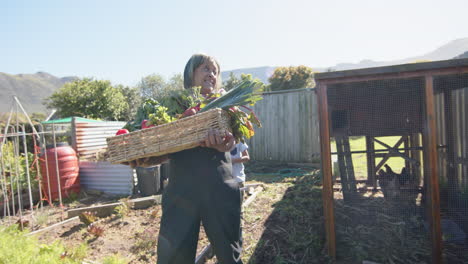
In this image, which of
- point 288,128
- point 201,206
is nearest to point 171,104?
point 201,206

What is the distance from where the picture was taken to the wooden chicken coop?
297 cm

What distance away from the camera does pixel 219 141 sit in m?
1.64

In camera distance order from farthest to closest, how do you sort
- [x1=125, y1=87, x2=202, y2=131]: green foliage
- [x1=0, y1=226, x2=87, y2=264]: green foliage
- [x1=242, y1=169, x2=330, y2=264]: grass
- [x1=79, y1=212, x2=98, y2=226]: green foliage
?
[x1=79, y1=212, x2=98, y2=226]: green foliage < [x1=242, y1=169, x2=330, y2=264]: grass < [x1=0, y1=226, x2=87, y2=264]: green foliage < [x1=125, y1=87, x2=202, y2=131]: green foliage

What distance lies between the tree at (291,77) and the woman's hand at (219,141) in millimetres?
20060

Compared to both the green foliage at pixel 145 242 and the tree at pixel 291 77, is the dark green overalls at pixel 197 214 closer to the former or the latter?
the green foliage at pixel 145 242

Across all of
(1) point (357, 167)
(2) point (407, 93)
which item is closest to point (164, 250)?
(2) point (407, 93)

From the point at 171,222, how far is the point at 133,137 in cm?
60

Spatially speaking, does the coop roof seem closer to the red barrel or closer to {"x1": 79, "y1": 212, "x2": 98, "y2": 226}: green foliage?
{"x1": 79, "y1": 212, "x2": 98, "y2": 226}: green foliage

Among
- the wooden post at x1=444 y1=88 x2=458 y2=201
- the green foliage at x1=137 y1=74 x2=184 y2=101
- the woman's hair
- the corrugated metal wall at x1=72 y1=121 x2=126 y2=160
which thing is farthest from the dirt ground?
the green foliage at x1=137 y1=74 x2=184 y2=101

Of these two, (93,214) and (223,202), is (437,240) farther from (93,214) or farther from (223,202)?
(93,214)

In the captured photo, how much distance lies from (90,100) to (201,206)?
14.4 meters

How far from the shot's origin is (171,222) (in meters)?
1.66

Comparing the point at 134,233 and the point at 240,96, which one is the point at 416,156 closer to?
the point at 240,96

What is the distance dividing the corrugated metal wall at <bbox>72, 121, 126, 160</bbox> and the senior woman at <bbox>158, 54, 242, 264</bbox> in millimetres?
5969
